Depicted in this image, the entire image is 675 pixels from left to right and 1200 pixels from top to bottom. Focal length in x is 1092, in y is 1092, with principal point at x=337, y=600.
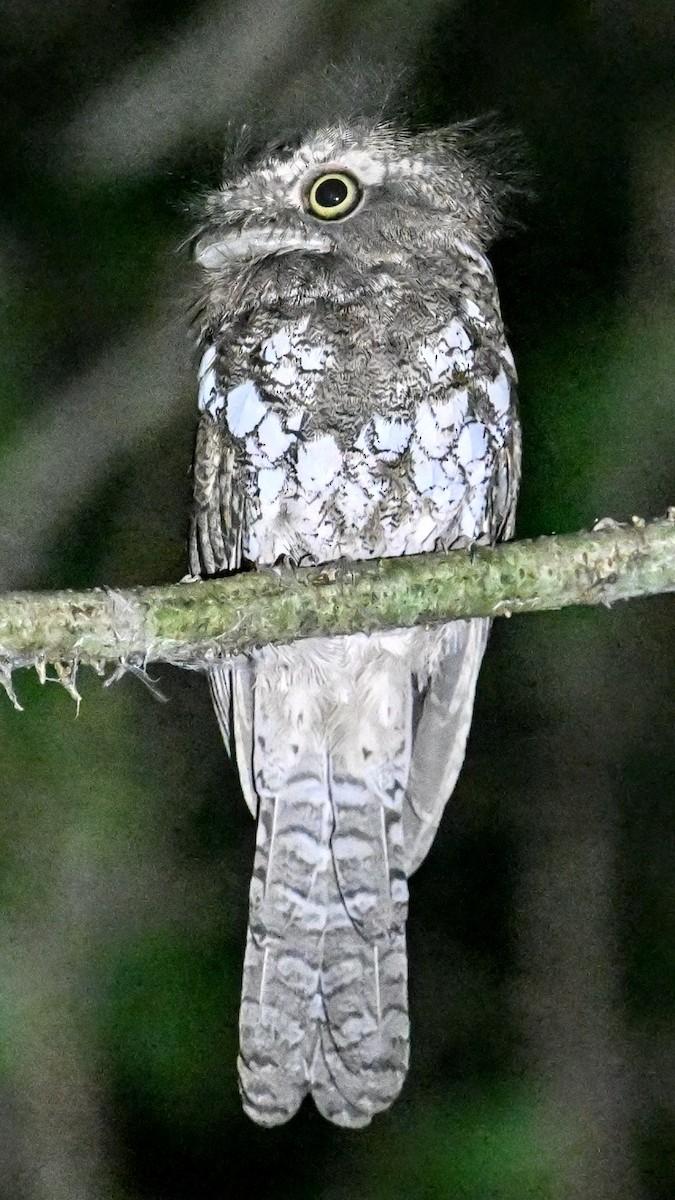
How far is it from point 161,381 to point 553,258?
0.85 metres

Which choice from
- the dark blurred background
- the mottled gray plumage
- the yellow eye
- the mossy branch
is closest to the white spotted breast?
the mottled gray plumage

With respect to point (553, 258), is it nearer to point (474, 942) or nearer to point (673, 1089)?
point (474, 942)

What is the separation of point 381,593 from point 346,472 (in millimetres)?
592

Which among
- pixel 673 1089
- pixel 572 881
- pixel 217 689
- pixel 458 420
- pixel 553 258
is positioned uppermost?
pixel 553 258

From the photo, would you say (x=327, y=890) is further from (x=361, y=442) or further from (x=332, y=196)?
(x=332, y=196)

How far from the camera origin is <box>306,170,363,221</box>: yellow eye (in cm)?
182

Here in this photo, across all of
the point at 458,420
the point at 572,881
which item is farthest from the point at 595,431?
the point at 572,881

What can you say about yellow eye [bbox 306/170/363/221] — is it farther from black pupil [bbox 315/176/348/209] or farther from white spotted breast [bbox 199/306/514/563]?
white spotted breast [bbox 199/306/514/563]

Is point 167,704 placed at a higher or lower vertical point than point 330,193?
lower

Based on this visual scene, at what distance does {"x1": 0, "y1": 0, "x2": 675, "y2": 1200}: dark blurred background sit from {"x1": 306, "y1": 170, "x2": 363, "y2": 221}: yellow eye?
0.85ft

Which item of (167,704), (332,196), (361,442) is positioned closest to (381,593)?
(361,442)

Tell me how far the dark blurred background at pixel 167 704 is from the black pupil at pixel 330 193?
27 centimetres

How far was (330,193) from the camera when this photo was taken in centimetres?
182

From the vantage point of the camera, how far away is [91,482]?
2.10 m
